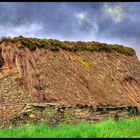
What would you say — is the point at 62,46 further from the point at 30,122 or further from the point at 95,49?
the point at 30,122

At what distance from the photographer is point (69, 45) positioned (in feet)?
102

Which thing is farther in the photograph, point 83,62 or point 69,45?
point 69,45

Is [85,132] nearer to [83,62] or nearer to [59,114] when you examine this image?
[59,114]

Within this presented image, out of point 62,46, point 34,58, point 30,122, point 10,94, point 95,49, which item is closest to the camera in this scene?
point 30,122

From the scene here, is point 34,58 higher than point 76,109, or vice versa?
point 34,58

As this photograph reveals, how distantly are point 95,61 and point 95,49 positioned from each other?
132cm

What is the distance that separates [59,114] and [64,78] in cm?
350

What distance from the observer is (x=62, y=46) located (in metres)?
30.4

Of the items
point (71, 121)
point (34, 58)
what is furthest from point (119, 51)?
point (71, 121)

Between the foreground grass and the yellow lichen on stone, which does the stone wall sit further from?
the foreground grass

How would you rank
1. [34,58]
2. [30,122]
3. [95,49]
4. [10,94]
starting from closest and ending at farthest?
1. [30,122]
2. [10,94]
3. [34,58]
4. [95,49]

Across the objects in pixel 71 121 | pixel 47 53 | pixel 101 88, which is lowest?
pixel 71 121

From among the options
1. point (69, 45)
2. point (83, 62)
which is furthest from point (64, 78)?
point (69, 45)

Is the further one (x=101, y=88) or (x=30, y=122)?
(x=101, y=88)
